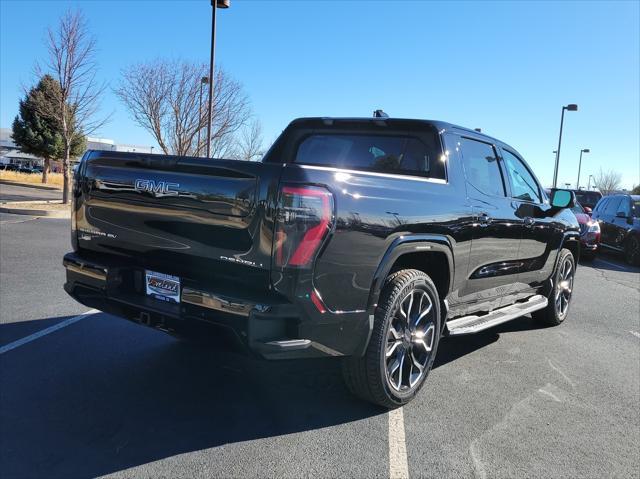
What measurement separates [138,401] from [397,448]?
5.58 ft

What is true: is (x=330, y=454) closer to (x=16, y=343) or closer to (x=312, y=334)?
(x=312, y=334)

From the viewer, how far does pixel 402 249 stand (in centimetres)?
323

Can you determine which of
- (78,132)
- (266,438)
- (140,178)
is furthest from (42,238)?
(78,132)

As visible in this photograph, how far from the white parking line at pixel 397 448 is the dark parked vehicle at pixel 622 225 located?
12007mm

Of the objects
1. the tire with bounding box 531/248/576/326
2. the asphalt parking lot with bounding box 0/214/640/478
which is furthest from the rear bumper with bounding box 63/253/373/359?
the tire with bounding box 531/248/576/326

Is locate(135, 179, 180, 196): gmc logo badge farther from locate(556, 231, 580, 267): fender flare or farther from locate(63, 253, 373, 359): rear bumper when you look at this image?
locate(556, 231, 580, 267): fender flare

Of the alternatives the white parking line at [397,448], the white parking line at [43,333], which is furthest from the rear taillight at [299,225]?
the white parking line at [43,333]

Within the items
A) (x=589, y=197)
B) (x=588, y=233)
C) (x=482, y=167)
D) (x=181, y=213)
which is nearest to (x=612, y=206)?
(x=588, y=233)

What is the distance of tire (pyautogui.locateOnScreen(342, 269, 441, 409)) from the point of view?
10.6 ft

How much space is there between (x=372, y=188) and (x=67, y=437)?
224cm

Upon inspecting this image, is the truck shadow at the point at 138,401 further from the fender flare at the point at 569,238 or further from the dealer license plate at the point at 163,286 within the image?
the fender flare at the point at 569,238

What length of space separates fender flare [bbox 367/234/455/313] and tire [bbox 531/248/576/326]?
115 inches

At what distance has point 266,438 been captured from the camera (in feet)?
9.89

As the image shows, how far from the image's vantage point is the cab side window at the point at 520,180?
5.08 meters
